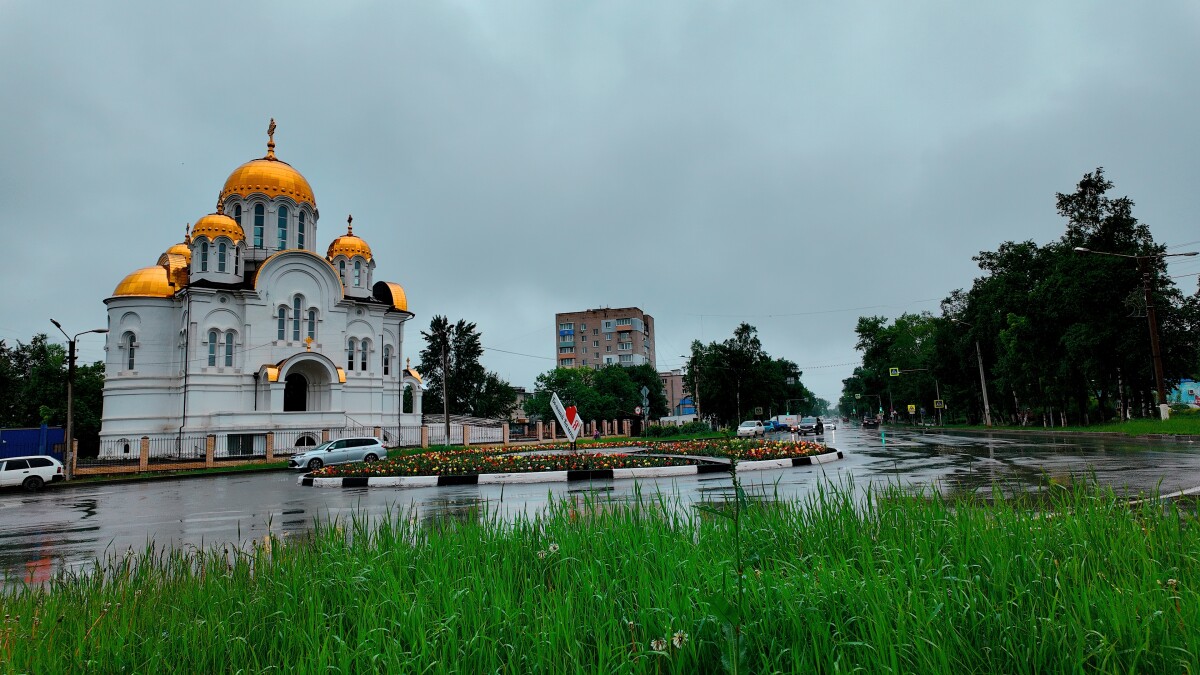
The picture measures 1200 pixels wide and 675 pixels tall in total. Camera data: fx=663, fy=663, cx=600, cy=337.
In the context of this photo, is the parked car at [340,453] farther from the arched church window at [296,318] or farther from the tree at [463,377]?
the tree at [463,377]

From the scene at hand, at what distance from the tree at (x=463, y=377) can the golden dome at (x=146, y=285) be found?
3392 centimetres

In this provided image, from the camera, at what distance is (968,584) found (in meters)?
3.05

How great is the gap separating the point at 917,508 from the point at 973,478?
9.38 m

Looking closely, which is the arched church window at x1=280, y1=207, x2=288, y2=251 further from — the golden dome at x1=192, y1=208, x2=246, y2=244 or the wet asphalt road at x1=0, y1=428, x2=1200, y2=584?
the wet asphalt road at x1=0, y1=428, x2=1200, y2=584

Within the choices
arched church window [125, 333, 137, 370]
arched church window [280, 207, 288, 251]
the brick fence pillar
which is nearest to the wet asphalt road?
the brick fence pillar

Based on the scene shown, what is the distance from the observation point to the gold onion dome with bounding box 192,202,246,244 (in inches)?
1658

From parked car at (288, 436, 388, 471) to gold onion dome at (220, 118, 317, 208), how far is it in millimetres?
21430

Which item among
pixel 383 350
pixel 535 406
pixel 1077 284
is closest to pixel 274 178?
pixel 383 350

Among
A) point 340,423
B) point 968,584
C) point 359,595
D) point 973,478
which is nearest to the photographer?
point 968,584

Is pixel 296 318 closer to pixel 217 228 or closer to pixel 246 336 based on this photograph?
pixel 246 336

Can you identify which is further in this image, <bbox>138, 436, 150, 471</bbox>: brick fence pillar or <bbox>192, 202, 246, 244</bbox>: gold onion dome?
<bbox>192, 202, 246, 244</bbox>: gold onion dome

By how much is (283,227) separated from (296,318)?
6886 mm

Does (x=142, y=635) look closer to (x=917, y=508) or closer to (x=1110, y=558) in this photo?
(x=917, y=508)

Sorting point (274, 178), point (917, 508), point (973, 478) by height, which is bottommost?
point (973, 478)
